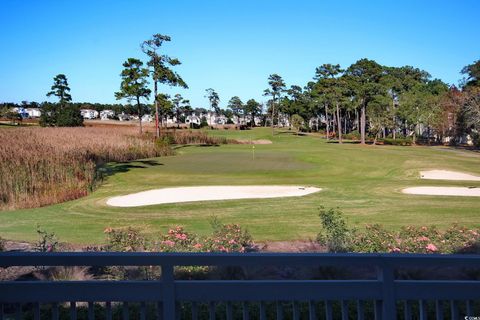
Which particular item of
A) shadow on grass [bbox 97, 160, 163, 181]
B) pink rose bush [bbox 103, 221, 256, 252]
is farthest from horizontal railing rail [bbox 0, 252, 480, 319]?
shadow on grass [bbox 97, 160, 163, 181]

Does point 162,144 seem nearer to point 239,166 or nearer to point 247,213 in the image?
point 239,166

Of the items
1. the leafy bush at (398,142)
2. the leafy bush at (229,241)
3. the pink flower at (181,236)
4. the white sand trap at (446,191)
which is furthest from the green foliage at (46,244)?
the leafy bush at (398,142)

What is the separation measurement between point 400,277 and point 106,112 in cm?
16726

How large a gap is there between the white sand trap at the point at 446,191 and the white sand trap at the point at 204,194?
3894mm

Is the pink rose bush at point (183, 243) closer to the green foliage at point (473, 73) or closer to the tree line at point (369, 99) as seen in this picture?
the tree line at point (369, 99)

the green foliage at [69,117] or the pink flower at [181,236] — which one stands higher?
the green foliage at [69,117]

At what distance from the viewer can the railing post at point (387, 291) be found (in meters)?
2.94

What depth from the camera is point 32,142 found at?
21328 millimetres

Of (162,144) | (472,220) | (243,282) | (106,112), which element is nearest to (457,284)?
(243,282)

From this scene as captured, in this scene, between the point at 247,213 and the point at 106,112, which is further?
the point at 106,112

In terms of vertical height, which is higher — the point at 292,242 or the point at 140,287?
the point at 140,287

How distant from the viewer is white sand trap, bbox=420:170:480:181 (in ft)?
75.6

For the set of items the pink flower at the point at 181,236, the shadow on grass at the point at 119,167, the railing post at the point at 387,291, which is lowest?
the shadow on grass at the point at 119,167

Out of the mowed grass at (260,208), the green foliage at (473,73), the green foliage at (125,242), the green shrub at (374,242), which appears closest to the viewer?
the green shrub at (374,242)
